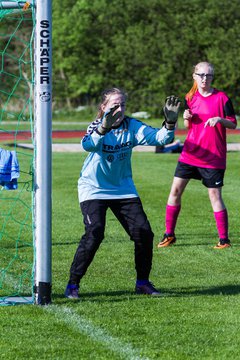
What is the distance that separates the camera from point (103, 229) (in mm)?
7156

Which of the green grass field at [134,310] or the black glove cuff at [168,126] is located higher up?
the black glove cuff at [168,126]

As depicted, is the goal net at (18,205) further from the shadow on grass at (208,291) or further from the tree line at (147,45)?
the tree line at (147,45)

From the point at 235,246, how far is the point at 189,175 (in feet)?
2.97

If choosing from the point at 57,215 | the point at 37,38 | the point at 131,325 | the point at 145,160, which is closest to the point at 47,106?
the point at 37,38

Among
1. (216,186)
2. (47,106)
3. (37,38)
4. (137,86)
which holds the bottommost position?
(137,86)

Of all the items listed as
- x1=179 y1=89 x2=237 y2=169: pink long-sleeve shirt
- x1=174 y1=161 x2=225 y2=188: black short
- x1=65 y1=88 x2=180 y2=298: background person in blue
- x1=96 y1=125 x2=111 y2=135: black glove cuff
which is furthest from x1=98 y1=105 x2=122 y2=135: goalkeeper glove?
x1=174 y1=161 x2=225 y2=188: black short

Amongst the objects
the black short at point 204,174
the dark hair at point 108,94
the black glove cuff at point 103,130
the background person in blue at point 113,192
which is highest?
the dark hair at point 108,94

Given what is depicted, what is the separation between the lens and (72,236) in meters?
10.8

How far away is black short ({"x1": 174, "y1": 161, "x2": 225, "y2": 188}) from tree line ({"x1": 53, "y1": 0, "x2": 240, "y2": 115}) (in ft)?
127

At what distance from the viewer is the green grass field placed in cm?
562

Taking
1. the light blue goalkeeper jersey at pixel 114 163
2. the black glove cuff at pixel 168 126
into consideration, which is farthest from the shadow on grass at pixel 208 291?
the black glove cuff at pixel 168 126

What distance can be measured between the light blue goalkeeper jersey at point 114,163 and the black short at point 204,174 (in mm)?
2771

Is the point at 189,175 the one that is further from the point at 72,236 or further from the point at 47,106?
the point at 47,106

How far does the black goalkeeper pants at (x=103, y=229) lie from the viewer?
7137 mm
